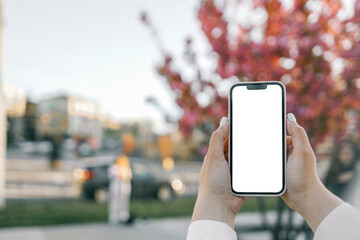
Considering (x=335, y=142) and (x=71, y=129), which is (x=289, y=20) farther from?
(x=71, y=129)

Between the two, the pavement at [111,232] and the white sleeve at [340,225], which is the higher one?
the white sleeve at [340,225]

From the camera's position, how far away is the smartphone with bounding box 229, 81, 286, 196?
4.72 ft

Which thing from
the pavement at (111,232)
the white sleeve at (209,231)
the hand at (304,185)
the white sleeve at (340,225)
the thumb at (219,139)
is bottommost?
the pavement at (111,232)

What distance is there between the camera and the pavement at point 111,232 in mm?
7492

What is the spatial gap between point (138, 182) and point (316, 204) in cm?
1279

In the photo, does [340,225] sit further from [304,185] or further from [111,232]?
[111,232]

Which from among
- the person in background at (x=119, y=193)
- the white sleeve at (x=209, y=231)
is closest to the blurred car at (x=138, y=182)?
the person in background at (x=119, y=193)

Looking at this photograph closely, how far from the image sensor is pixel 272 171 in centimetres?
145

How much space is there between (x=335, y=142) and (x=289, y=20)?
1.45 metres

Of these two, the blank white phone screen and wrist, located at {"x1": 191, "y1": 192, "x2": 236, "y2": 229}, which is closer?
wrist, located at {"x1": 191, "y1": 192, "x2": 236, "y2": 229}

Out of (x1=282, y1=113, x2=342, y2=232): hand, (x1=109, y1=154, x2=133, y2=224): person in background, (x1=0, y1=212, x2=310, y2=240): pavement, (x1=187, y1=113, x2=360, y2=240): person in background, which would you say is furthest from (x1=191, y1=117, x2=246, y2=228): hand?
(x1=109, y1=154, x2=133, y2=224): person in background

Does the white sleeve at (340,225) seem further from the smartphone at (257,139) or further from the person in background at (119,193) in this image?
the person in background at (119,193)

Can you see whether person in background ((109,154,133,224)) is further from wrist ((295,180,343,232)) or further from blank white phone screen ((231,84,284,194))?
wrist ((295,180,343,232))

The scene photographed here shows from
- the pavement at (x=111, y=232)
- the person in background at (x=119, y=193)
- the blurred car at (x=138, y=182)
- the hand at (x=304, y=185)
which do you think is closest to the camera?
the hand at (x=304, y=185)
